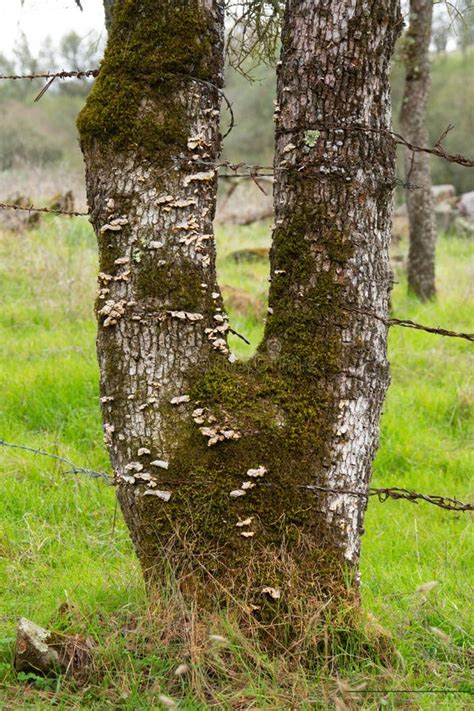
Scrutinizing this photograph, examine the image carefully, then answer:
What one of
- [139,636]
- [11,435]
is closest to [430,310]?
[11,435]

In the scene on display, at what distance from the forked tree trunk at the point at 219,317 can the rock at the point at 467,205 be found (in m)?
16.4

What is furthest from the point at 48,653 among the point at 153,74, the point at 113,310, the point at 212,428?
the point at 153,74

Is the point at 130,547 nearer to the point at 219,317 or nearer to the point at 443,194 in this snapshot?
the point at 219,317

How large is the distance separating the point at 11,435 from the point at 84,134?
3.28 m

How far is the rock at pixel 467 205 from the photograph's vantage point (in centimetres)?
1842

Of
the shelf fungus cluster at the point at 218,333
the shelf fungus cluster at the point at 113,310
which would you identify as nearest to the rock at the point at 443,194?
the shelf fungus cluster at the point at 218,333

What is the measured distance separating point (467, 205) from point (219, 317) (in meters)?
17.2

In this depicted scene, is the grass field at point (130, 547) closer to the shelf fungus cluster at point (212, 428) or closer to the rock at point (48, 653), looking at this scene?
the rock at point (48, 653)

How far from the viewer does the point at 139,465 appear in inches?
116

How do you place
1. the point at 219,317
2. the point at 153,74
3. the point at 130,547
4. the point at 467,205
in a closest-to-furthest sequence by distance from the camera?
the point at 153,74, the point at 219,317, the point at 130,547, the point at 467,205

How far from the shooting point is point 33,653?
2.71 metres

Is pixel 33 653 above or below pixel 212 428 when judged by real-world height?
below

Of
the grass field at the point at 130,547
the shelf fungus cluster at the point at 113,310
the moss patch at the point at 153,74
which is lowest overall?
the grass field at the point at 130,547

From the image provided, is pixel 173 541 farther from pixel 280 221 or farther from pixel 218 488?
pixel 280 221
